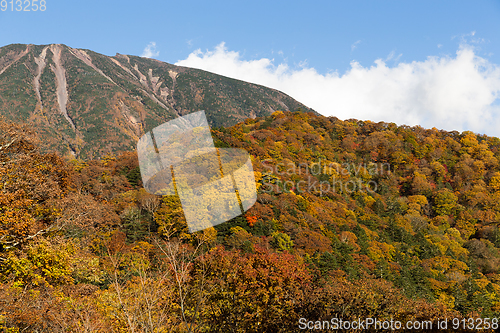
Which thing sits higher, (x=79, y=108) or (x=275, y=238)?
(x=79, y=108)

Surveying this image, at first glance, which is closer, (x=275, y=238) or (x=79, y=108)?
(x=275, y=238)

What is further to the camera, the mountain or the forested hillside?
the mountain

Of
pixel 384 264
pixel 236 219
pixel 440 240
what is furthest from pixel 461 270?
pixel 236 219

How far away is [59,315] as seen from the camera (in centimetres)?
995

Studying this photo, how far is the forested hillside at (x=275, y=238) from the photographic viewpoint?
9.14 m

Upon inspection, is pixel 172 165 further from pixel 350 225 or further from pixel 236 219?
pixel 350 225

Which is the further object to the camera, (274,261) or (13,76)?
(13,76)

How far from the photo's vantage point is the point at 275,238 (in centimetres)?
2900

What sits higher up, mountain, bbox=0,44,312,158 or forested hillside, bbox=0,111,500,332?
mountain, bbox=0,44,312,158

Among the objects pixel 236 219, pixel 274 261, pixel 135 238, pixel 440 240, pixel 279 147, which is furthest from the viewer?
pixel 279 147

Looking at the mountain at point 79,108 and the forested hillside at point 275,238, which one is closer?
the forested hillside at point 275,238

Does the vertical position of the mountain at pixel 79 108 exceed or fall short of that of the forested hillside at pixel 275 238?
it exceeds it

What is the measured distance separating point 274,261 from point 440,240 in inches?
1821

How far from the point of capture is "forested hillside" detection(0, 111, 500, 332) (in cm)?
914
